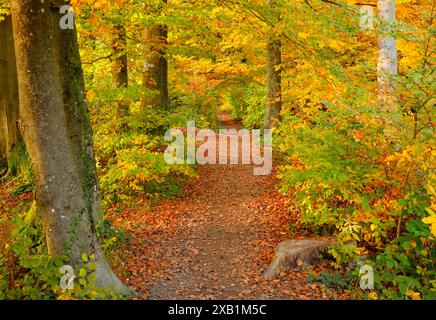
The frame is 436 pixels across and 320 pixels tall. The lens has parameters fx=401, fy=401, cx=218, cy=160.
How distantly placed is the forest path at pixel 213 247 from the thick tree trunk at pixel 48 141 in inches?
50.8

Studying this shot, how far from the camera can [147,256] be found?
23.7 ft

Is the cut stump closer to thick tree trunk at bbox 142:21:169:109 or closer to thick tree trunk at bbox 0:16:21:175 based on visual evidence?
thick tree trunk at bbox 142:21:169:109

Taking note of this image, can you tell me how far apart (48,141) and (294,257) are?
4.10m

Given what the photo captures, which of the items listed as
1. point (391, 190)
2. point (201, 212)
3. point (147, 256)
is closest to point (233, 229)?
point (201, 212)

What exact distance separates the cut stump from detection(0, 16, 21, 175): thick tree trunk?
7.93 meters

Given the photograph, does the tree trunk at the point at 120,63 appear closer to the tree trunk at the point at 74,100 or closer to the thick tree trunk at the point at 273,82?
the tree trunk at the point at 74,100

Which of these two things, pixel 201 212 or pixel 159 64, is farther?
pixel 159 64

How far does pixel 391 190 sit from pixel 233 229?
11.9 ft

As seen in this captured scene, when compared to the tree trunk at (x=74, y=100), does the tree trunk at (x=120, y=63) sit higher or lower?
higher

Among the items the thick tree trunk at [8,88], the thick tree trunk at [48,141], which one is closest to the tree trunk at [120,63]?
the thick tree trunk at [8,88]

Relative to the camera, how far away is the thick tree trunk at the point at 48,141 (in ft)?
16.0

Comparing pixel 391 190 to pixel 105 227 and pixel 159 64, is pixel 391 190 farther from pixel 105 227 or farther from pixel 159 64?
pixel 159 64

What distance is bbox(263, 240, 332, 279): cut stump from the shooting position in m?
6.46

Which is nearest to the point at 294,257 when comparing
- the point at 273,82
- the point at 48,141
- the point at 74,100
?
the point at 48,141
